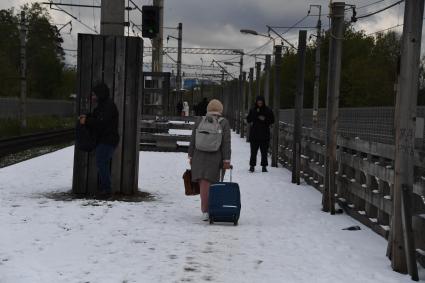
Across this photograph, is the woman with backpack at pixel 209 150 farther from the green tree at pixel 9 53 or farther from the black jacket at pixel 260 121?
the green tree at pixel 9 53

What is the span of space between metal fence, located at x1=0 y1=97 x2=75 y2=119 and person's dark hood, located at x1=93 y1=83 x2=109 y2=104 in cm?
3389

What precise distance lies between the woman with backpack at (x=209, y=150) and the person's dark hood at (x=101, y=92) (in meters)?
1.74

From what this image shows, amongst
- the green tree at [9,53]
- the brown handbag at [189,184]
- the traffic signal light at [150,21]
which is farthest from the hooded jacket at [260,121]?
the green tree at [9,53]

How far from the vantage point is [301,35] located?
13.8 metres

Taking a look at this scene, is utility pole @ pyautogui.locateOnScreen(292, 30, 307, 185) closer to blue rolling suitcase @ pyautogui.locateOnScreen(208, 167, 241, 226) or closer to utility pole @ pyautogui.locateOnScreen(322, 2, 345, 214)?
utility pole @ pyautogui.locateOnScreen(322, 2, 345, 214)

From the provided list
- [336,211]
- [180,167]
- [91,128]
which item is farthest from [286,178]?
[91,128]

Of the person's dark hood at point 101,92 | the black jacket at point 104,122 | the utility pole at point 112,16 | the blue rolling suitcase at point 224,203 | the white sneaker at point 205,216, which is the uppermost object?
the utility pole at point 112,16

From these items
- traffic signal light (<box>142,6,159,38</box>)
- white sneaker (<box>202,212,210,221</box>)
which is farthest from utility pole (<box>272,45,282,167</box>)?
white sneaker (<box>202,212,210,221</box>)

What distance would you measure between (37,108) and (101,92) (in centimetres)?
5417

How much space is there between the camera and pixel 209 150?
8.58 metres

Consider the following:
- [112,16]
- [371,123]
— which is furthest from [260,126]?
[112,16]

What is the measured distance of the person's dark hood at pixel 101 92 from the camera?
9703 millimetres

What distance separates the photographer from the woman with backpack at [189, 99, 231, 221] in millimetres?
8594

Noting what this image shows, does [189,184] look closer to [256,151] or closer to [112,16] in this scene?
[112,16]
